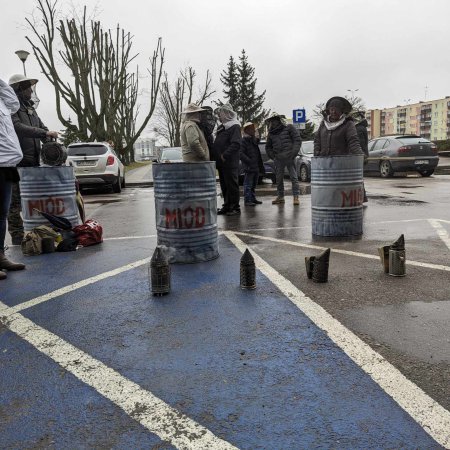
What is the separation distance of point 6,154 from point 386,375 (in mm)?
4053

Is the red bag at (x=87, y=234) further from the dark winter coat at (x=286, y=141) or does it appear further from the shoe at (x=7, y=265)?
the dark winter coat at (x=286, y=141)

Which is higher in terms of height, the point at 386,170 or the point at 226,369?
the point at 386,170

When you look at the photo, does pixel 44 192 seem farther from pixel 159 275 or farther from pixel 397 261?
pixel 397 261

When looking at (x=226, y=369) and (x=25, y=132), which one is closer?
(x=226, y=369)

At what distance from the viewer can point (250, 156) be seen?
1029 cm

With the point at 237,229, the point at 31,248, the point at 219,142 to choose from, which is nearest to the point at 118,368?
the point at 31,248

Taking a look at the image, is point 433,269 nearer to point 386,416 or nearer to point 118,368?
point 386,416

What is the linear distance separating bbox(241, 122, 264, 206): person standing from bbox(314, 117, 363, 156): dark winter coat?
112 inches

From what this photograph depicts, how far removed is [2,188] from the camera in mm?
4844

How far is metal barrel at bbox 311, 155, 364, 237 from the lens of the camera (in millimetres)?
6223

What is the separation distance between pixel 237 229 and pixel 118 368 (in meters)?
4.85

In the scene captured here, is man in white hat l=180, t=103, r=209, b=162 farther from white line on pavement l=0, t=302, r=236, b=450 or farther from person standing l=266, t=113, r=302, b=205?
white line on pavement l=0, t=302, r=236, b=450

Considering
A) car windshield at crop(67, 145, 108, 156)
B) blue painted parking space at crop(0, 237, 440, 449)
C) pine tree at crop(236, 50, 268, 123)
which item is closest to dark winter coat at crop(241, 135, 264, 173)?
car windshield at crop(67, 145, 108, 156)

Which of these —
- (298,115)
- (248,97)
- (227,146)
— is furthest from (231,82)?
(227,146)
